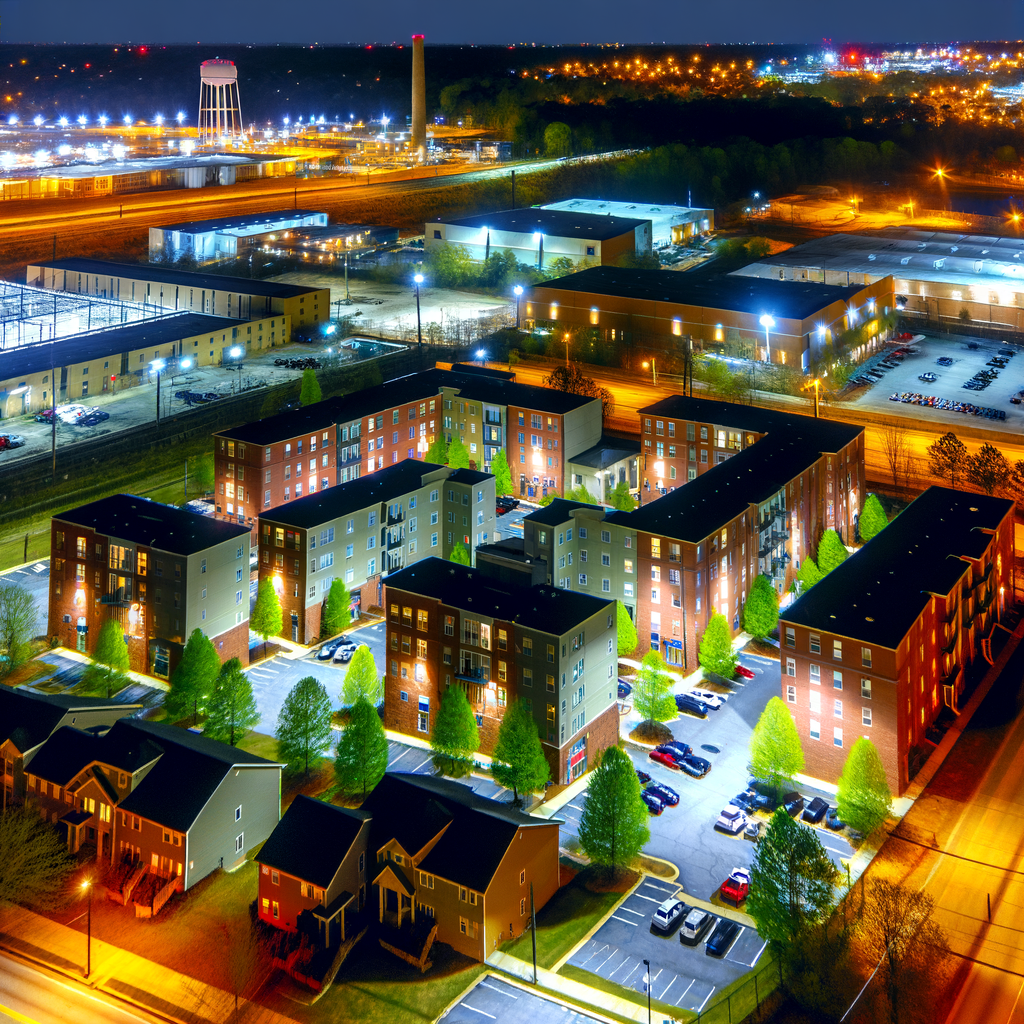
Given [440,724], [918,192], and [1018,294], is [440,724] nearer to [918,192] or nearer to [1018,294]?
[1018,294]

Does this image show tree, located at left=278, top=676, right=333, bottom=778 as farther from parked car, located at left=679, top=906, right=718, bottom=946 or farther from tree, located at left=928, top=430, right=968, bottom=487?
tree, located at left=928, top=430, right=968, bottom=487

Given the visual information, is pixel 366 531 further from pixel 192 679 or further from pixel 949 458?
pixel 949 458

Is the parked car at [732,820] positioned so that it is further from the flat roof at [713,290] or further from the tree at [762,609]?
the flat roof at [713,290]

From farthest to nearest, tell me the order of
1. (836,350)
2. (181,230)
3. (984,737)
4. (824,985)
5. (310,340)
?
(181,230) → (310,340) → (836,350) → (984,737) → (824,985)

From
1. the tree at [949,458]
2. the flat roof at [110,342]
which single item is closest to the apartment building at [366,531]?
the tree at [949,458]

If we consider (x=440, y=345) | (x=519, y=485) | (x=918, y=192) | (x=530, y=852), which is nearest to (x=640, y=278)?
(x=440, y=345)

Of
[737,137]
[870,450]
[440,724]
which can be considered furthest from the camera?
[737,137]

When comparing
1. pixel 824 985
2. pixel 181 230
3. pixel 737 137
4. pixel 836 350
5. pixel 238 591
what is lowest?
pixel 824 985
